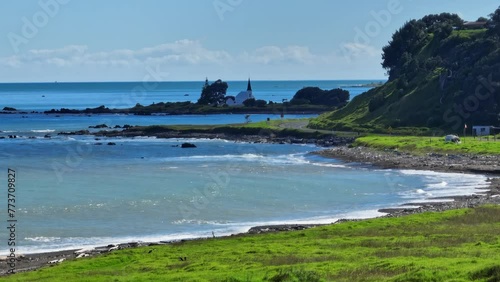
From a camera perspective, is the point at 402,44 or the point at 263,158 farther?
the point at 402,44

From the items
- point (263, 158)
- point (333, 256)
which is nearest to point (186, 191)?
point (263, 158)

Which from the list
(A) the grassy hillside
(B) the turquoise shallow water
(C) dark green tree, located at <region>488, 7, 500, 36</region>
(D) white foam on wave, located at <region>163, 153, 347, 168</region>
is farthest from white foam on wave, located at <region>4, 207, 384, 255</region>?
(C) dark green tree, located at <region>488, 7, 500, 36</region>

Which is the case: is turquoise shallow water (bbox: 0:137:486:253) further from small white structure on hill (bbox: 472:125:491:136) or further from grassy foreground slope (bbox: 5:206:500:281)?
small white structure on hill (bbox: 472:125:491:136)

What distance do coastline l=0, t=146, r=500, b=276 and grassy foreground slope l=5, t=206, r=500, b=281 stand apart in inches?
106

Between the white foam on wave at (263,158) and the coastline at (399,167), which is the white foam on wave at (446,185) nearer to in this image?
the coastline at (399,167)

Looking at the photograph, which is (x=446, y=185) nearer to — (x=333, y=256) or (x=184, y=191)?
(x=184, y=191)

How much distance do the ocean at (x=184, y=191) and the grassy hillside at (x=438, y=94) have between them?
64.0 ft

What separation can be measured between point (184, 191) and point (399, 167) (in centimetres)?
2820

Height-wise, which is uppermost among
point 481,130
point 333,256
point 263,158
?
point 481,130

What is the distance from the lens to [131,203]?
211 feet

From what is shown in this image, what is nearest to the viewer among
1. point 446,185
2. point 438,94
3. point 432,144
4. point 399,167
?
point 446,185

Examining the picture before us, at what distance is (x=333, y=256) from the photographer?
36906 millimetres

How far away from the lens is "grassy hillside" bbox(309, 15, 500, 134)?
120m

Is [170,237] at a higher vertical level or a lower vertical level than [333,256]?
lower
